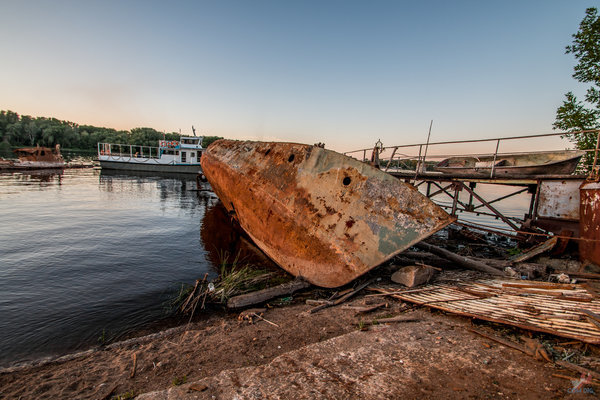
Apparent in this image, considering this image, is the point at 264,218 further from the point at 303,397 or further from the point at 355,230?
the point at 303,397

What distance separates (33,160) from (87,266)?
127 ft

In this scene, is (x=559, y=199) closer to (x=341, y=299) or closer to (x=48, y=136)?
(x=341, y=299)

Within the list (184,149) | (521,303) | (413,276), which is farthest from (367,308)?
(184,149)

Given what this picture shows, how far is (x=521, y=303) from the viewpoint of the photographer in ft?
13.6

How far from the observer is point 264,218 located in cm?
639

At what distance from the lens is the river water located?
486cm

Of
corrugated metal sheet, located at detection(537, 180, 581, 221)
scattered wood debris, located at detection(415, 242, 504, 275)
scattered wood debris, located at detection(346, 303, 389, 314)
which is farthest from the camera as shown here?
corrugated metal sheet, located at detection(537, 180, 581, 221)

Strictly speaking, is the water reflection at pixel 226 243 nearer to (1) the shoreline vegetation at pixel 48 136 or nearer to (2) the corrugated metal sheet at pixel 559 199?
(2) the corrugated metal sheet at pixel 559 199

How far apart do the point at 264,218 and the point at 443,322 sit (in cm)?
416

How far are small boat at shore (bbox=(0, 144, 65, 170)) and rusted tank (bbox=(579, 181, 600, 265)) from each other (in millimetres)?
45194

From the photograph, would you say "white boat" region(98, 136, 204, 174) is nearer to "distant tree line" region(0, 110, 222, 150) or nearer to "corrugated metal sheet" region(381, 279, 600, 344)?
"corrugated metal sheet" region(381, 279, 600, 344)

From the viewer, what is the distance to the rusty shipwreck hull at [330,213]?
4.66 meters

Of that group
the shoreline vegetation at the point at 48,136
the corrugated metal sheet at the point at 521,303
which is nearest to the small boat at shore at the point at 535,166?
the corrugated metal sheet at the point at 521,303

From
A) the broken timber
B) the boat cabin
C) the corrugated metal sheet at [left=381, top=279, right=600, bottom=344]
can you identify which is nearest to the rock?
the corrugated metal sheet at [left=381, top=279, right=600, bottom=344]
